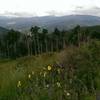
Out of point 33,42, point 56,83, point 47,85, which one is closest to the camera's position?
point 47,85

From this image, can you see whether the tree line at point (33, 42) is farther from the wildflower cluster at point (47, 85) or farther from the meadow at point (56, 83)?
the wildflower cluster at point (47, 85)

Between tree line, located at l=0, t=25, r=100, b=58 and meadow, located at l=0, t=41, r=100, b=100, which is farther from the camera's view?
tree line, located at l=0, t=25, r=100, b=58

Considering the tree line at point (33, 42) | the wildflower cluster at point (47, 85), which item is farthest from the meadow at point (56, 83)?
the tree line at point (33, 42)

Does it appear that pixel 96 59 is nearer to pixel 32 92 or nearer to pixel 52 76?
pixel 52 76

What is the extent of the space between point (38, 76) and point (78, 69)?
126 centimetres

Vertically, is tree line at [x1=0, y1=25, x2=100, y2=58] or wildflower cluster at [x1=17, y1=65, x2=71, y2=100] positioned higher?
wildflower cluster at [x1=17, y1=65, x2=71, y2=100]

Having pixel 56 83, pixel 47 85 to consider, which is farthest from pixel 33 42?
pixel 47 85

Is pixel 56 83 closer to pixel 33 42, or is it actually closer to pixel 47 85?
pixel 47 85

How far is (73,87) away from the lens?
6.55m

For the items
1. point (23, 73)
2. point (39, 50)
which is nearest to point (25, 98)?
point (23, 73)

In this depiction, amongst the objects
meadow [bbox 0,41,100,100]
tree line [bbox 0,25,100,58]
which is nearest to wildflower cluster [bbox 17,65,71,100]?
meadow [bbox 0,41,100,100]

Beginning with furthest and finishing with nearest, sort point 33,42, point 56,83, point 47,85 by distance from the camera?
point 33,42 < point 56,83 < point 47,85

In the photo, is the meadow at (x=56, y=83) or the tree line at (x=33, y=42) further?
the tree line at (x=33, y=42)

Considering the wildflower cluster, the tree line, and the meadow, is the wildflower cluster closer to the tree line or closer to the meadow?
the meadow
